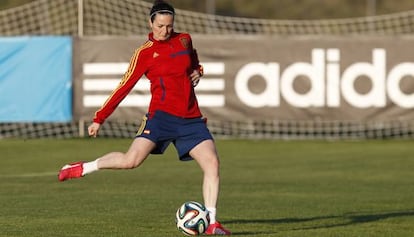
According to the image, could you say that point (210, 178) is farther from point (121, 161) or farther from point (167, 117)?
point (121, 161)

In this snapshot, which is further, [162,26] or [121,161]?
[121,161]

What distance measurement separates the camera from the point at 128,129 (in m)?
27.1

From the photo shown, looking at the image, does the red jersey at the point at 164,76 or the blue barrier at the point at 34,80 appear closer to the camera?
the red jersey at the point at 164,76

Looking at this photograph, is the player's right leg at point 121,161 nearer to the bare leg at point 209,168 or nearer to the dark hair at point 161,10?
the bare leg at point 209,168

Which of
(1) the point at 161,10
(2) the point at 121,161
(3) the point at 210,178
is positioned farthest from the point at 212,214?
(1) the point at 161,10

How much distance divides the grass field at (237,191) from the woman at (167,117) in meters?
0.61

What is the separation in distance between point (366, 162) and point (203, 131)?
1077 centimetres

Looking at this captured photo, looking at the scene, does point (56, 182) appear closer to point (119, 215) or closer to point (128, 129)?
point (119, 215)

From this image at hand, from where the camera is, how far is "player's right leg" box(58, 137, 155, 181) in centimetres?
1113

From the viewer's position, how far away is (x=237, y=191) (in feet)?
53.9

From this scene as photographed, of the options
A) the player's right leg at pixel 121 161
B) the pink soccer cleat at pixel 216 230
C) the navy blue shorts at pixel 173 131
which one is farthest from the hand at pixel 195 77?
the pink soccer cleat at pixel 216 230

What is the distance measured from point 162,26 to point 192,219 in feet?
5.69

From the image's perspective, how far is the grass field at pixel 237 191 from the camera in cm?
1205

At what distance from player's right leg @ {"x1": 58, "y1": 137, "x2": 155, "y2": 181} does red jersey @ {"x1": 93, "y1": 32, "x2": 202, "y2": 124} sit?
32 centimetres
